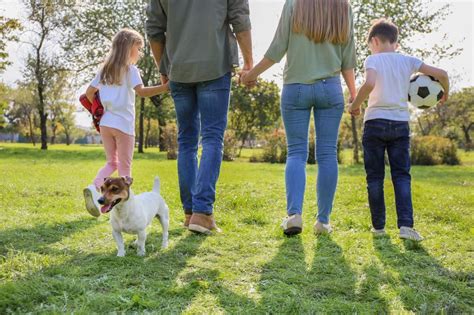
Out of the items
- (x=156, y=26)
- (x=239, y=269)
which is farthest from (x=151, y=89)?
(x=239, y=269)

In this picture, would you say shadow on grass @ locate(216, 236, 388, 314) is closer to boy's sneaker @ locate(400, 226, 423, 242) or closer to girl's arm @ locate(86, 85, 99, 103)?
boy's sneaker @ locate(400, 226, 423, 242)

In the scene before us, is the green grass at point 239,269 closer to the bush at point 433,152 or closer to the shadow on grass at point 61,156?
the shadow on grass at point 61,156

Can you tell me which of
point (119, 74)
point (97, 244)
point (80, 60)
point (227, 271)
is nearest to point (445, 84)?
point (227, 271)

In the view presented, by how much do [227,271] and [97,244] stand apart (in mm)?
1407

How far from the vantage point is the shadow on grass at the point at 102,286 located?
2391 millimetres

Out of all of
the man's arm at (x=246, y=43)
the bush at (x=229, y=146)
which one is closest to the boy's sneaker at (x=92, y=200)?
the man's arm at (x=246, y=43)

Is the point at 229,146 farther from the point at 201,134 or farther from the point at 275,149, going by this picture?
the point at 201,134

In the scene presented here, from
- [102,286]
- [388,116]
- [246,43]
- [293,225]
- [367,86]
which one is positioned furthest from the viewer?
[246,43]

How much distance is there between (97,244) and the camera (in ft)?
13.1

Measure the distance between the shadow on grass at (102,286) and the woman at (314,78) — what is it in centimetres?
146

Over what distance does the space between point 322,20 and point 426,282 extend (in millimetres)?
2461

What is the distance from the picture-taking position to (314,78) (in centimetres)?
431

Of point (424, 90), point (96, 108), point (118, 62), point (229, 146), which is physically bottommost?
point (229, 146)

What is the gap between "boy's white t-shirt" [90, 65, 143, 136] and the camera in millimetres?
4840
